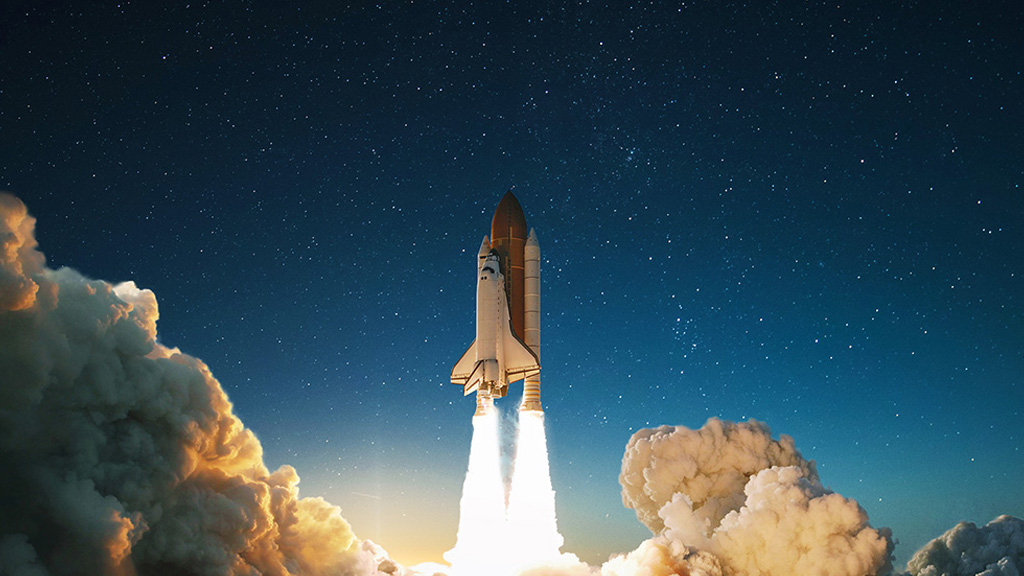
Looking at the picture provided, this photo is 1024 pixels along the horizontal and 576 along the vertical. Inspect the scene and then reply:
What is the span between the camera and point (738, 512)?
34.9 meters

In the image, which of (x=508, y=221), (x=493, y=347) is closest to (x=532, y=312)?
(x=493, y=347)

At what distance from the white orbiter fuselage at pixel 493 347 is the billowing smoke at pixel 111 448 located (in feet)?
25.2

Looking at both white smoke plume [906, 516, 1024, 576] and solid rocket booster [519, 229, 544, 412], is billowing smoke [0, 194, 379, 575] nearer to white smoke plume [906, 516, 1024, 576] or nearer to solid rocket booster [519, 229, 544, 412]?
solid rocket booster [519, 229, 544, 412]

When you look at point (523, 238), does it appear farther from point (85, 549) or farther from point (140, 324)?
point (85, 549)

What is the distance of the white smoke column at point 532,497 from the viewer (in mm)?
33156

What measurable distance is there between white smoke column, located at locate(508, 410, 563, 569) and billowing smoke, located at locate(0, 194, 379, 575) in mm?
7966

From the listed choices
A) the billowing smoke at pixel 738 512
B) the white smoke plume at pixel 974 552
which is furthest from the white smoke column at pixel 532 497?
the white smoke plume at pixel 974 552

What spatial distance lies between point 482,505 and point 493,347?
572cm

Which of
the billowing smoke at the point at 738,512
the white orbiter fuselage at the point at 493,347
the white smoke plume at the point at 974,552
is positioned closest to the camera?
the billowing smoke at the point at 738,512

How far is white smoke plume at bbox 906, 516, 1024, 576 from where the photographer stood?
3669 centimetres

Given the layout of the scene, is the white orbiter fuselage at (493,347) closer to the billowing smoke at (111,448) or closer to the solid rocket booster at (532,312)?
the solid rocket booster at (532,312)

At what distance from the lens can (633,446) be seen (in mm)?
37438

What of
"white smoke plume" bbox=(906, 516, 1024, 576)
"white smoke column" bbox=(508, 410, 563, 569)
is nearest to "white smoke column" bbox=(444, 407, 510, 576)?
"white smoke column" bbox=(508, 410, 563, 569)

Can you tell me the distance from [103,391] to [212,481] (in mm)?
4940
